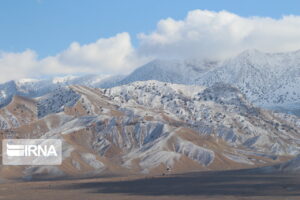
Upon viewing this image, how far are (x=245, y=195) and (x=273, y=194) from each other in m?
8.34

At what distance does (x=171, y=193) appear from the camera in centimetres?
19588

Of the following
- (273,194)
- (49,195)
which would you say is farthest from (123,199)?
(273,194)

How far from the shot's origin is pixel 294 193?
596ft

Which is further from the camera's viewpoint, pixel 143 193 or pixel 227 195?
pixel 143 193

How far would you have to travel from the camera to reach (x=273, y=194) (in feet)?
593

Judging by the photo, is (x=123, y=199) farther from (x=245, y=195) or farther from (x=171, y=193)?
(x=245, y=195)

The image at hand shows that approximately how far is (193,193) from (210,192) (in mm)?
5547

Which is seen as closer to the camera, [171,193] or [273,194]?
[273,194]

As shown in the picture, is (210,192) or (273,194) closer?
(273,194)

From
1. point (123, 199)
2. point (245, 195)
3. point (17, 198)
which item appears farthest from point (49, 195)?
point (245, 195)

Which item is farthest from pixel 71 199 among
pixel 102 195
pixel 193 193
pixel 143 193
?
pixel 193 193

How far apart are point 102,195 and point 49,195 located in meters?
17.4

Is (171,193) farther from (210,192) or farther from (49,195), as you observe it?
(49,195)

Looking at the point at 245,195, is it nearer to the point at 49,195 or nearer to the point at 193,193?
the point at 193,193
